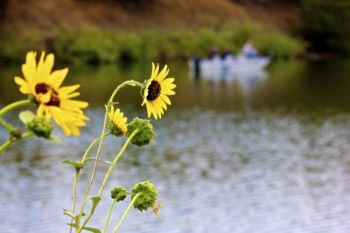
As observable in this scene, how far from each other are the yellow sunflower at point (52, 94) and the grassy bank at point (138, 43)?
3944 cm

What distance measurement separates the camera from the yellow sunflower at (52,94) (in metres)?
2.41

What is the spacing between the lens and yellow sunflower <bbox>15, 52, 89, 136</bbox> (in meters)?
2.41

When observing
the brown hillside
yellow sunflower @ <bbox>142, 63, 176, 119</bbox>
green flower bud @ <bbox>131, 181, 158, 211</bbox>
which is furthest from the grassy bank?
yellow sunflower @ <bbox>142, 63, 176, 119</bbox>

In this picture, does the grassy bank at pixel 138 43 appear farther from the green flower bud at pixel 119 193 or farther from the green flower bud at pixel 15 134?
the green flower bud at pixel 15 134

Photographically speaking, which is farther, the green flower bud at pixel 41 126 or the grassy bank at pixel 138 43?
the grassy bank at pixel 138 43

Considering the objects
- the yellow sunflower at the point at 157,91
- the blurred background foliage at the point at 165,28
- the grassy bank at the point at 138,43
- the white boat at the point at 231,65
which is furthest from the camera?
the blurred background foliage at the point at 165,28

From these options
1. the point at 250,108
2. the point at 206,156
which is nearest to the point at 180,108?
the point at 250,108

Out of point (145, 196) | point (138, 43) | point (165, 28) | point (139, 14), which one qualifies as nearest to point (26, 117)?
point (145, 196)

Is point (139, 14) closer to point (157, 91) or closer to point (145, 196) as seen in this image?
point (145, 196)

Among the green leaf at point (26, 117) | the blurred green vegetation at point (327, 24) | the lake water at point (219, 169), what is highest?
the blurred green vegetation at point (327, 24)

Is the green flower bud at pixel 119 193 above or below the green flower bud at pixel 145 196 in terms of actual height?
above

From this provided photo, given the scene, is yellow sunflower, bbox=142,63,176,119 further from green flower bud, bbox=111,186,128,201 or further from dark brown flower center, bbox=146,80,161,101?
green flower bud, bbox=111,186,128,201

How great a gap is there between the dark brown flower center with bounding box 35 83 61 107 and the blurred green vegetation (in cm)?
4807

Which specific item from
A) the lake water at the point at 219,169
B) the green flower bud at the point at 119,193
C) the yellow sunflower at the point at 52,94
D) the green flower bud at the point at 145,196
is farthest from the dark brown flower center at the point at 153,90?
the lake water at the point at 219,169
